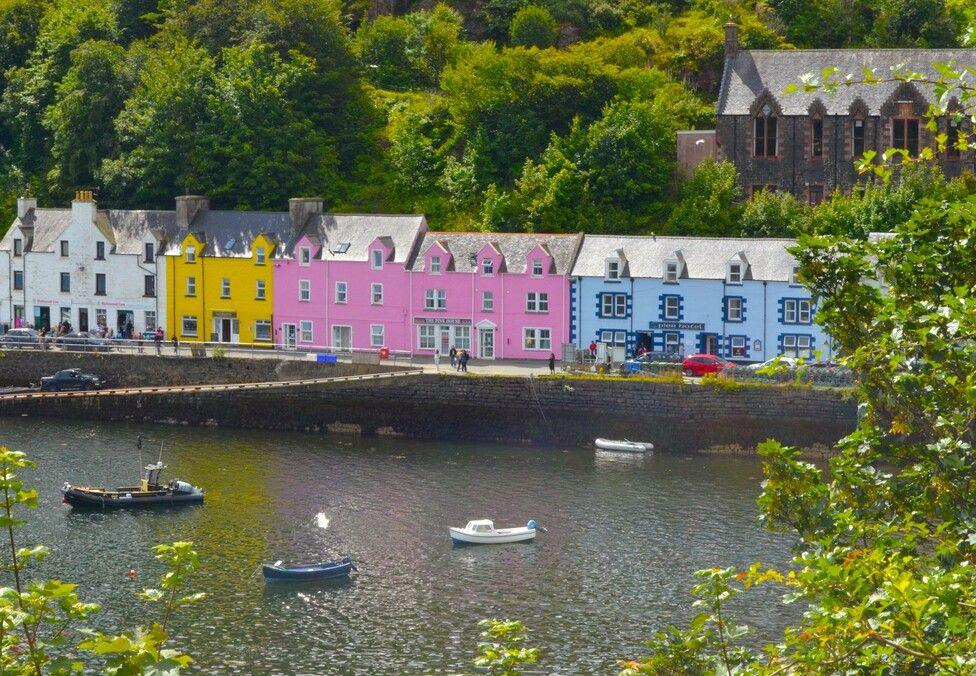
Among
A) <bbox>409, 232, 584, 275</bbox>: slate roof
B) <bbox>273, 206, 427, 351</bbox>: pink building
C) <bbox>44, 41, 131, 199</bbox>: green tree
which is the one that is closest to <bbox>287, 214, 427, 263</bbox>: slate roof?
<bbox>273, 206, 427, 351</bbox>: pink building

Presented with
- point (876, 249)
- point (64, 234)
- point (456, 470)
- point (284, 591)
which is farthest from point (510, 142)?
point (876, 249)

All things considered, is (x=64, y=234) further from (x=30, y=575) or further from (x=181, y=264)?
(x=30, y=575)

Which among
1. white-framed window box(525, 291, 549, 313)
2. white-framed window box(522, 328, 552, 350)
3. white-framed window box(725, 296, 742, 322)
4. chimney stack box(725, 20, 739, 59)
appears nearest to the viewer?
white-framed window box(725, 296, 742, 322)

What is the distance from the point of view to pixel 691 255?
6594 centimetres

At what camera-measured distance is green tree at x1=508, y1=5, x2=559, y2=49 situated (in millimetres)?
86688

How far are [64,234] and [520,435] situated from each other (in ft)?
83.4

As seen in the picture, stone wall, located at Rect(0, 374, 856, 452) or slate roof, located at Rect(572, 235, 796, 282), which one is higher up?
slate roof, located at Rect(572, 235, 796, 282)

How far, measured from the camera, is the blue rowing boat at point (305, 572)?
138 feet

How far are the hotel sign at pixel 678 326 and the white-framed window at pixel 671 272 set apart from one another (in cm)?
157

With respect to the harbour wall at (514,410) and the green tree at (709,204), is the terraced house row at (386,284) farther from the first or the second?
the harbour wall at (514,410)

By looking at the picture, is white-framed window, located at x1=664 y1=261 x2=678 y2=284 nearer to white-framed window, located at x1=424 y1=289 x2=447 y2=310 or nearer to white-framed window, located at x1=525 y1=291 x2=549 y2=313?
white-framed window, located at x1=525 y1=291 x2=549 y2=313

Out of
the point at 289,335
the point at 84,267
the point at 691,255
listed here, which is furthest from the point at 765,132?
the point at 84,267

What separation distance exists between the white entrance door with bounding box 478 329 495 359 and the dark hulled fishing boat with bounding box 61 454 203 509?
19.4 meters

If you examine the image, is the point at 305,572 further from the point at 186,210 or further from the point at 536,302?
the point at 186,210
